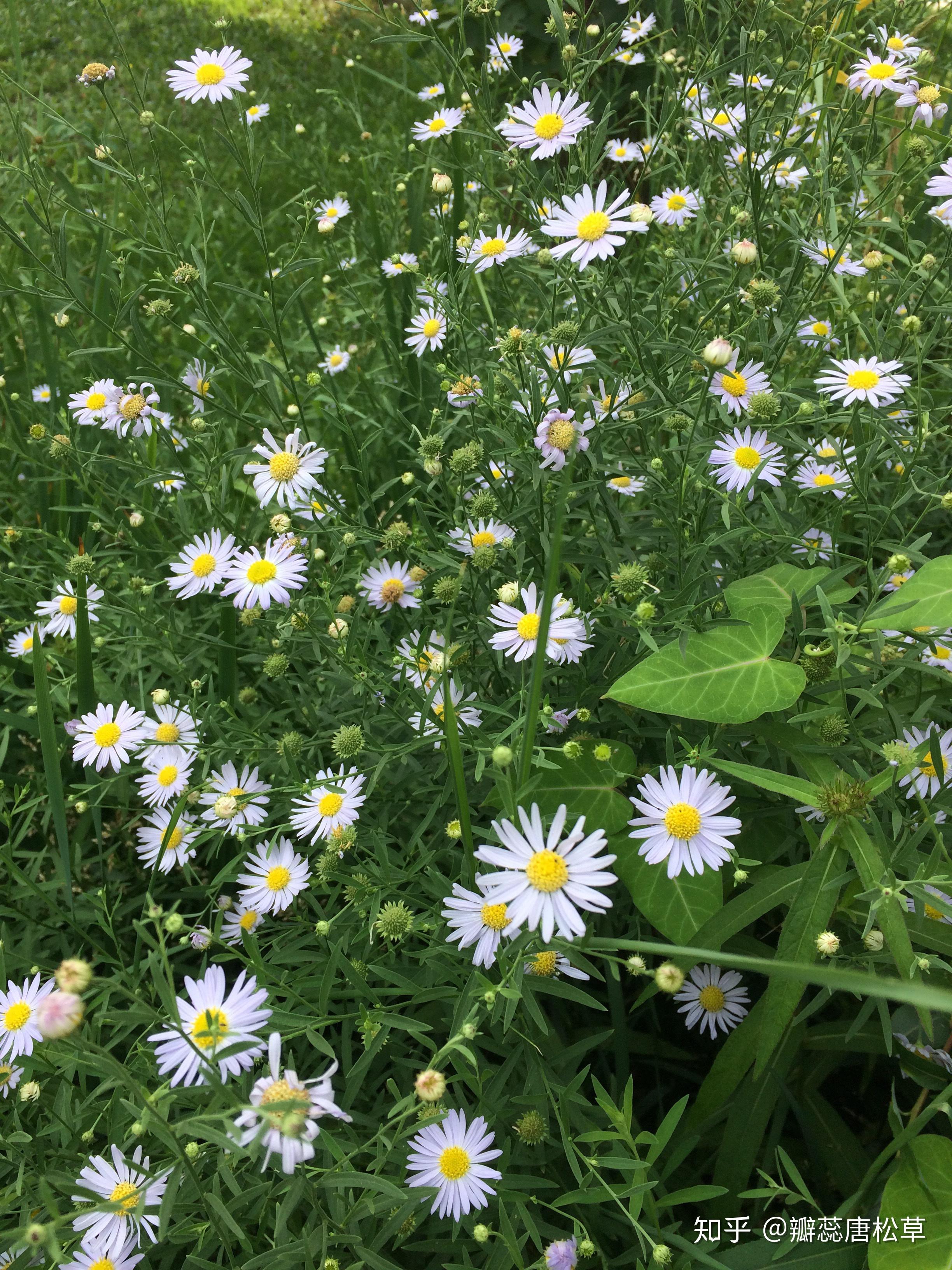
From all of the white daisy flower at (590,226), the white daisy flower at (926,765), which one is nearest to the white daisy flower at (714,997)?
the white daisy flower at (926,765)

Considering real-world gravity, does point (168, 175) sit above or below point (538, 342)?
above

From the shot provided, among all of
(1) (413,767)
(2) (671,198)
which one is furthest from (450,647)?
(2) (671,198)

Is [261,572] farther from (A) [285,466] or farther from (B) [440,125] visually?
(B) [440,125]

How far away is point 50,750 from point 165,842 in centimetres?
25

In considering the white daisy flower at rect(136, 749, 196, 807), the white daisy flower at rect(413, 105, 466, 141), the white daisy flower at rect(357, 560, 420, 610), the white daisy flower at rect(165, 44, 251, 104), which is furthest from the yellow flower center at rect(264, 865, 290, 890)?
the white daisy flower at rect(413, 105, 466, 141)

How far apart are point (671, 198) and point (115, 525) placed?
5.00ft

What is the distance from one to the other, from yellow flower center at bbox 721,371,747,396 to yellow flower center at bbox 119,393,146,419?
1216 millimetres

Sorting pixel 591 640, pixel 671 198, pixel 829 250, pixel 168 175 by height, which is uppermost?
pixel 168 175

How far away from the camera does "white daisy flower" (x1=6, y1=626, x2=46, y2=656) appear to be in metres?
2.23

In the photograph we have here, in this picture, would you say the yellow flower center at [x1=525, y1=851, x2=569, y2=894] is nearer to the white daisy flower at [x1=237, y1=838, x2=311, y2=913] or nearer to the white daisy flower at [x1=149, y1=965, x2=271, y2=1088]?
the white daisy flower at [x1=149, y1=965, x2=271, y2=1088]

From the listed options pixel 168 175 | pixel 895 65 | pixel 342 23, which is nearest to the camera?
pixel 895 65

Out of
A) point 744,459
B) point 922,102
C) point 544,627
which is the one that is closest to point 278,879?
point 544,627

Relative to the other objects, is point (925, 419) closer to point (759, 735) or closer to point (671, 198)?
point (759, 735)

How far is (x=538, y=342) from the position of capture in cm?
167
